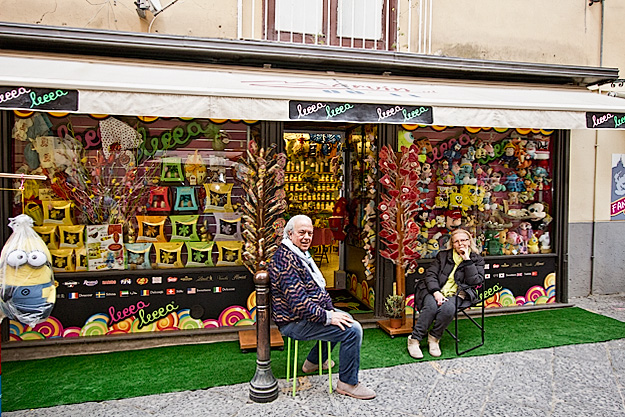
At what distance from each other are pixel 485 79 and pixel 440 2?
1.30m

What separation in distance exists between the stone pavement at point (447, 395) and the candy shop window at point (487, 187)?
7.29 ft

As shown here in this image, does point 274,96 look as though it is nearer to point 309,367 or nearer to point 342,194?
point 309,367

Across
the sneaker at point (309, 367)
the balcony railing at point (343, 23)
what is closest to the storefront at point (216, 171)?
the balcony railing at point (343, 23)

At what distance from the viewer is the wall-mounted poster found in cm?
771

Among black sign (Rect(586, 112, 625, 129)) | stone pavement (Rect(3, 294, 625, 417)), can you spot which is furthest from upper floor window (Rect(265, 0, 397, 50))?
stone pavement (Rect(3, 294, 625, 417))

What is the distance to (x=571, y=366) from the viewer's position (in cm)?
491

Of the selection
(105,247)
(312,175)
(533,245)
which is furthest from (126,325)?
(533,245)

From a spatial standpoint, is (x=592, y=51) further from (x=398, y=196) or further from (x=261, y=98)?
(x=261, y=98)

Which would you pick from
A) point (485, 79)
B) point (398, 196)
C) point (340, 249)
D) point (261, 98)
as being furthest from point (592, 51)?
point (261, 98)

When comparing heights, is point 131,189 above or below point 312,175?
below

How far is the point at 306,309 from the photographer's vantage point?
3.98 metres

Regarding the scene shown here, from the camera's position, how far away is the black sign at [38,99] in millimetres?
4102

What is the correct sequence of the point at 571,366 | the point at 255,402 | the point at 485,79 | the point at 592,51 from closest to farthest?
the point at 255,402 < the point at 571,366 < the point at 485,79 < the point at 592,51

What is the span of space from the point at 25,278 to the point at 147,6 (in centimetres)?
365
